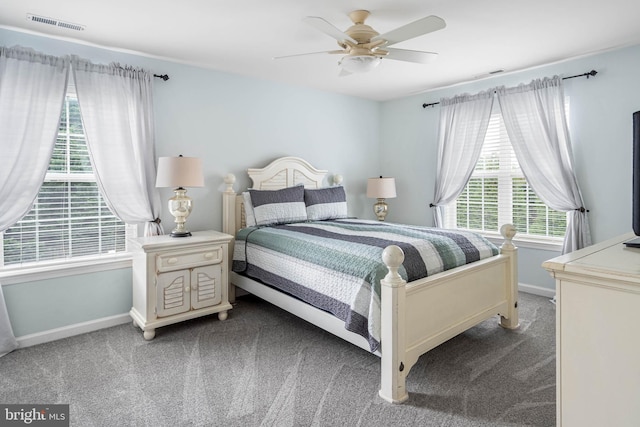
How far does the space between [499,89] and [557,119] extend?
2.30ft

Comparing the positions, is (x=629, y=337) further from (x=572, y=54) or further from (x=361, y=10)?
(x=572, y=54)

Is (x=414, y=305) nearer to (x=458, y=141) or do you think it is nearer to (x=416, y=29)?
(x=416, y=29)

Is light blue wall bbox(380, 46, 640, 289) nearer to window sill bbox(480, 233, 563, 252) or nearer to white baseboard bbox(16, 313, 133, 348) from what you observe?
window sill bbox(480, 233, 563, 252)

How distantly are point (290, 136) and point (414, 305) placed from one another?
2.83m

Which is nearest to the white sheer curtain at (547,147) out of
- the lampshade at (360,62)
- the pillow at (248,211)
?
the lampshade at (360,62)

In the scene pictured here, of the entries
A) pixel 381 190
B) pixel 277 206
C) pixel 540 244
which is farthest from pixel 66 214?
pixel 540 244

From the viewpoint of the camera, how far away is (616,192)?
3.29 metres

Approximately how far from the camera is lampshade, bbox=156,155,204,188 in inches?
116

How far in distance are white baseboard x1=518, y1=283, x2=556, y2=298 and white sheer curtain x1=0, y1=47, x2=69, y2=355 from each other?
4656 mm

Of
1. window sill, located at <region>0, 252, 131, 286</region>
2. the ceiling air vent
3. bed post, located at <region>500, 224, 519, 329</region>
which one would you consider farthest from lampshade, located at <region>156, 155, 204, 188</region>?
bed post, located at <region>500, 224, 519, 329</region>

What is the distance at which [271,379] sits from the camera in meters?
2.21

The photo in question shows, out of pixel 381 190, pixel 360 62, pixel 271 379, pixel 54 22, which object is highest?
pixel 54 22

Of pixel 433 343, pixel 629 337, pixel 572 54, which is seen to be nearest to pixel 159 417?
pixel 433 343

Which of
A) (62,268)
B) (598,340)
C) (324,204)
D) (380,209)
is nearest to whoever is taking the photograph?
(598,340)
